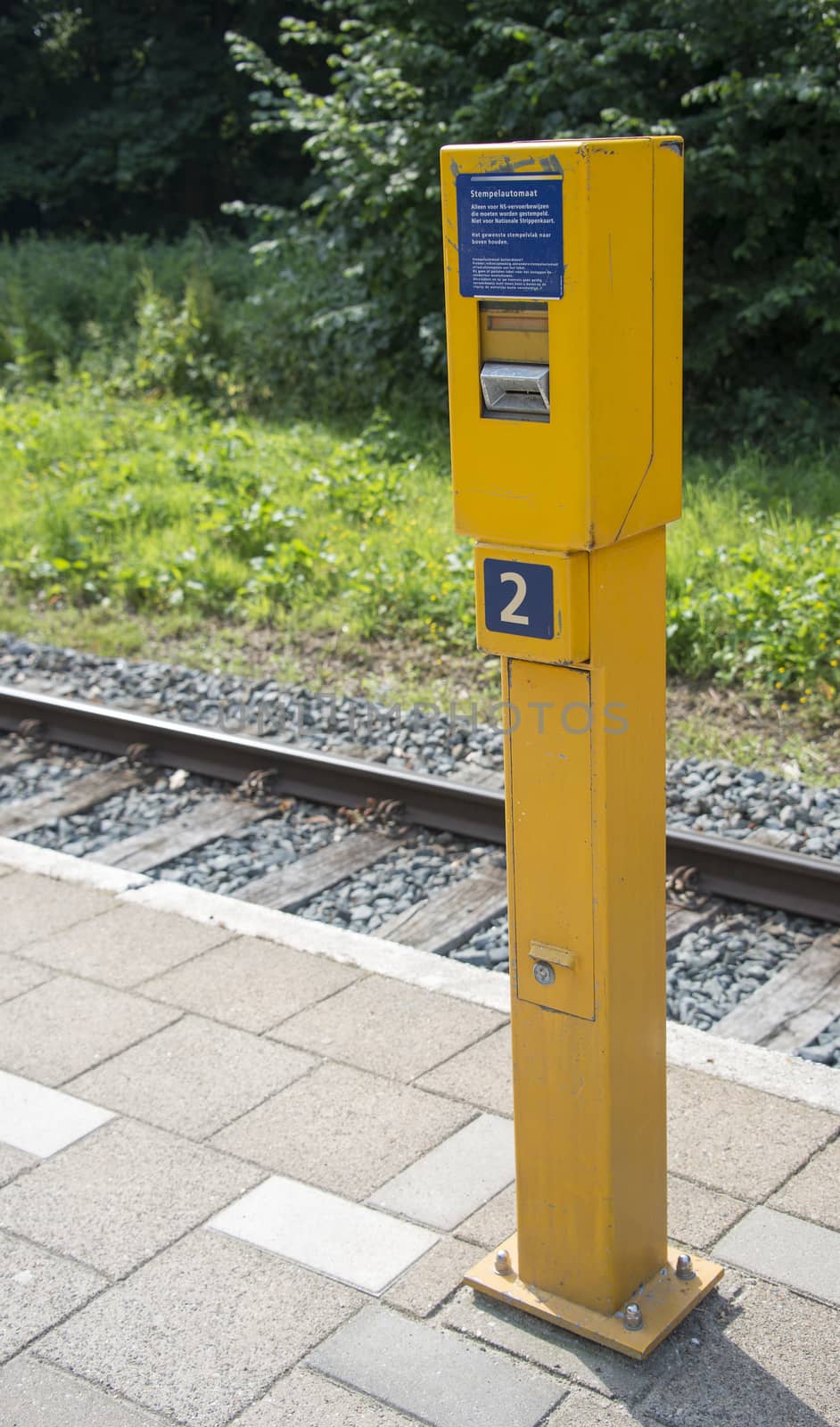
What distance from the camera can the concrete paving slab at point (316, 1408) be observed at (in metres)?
2.79

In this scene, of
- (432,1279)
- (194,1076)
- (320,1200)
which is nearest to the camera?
(432,1279)

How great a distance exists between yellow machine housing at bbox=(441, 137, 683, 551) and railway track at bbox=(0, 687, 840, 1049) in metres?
2.15

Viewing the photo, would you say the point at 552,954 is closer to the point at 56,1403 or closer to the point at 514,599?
the point at 514,599

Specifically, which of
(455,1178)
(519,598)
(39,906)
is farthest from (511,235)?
(39,906)

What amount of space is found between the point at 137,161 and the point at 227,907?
2006 cm

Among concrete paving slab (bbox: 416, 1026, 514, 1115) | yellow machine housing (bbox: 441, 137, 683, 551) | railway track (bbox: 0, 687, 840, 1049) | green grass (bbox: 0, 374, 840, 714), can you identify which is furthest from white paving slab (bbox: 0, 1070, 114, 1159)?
green grass (bbox: 0, 374, 840, 714)

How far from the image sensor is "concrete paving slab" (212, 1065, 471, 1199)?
11.7 ft

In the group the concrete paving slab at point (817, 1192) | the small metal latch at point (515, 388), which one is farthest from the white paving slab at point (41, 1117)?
the small metal latch at point (515, 388)

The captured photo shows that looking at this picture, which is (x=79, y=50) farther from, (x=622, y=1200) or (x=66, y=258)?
(x=622, y=1200)

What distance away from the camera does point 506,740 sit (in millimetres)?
2832

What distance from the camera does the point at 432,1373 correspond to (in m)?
2.90

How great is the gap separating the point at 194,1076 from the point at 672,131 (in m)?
7.81

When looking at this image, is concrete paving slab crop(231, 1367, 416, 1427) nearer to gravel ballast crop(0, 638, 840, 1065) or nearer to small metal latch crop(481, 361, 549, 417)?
gravel ballast crop(0, 638, 840, 1065)

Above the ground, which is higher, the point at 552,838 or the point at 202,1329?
the point at 552,838
